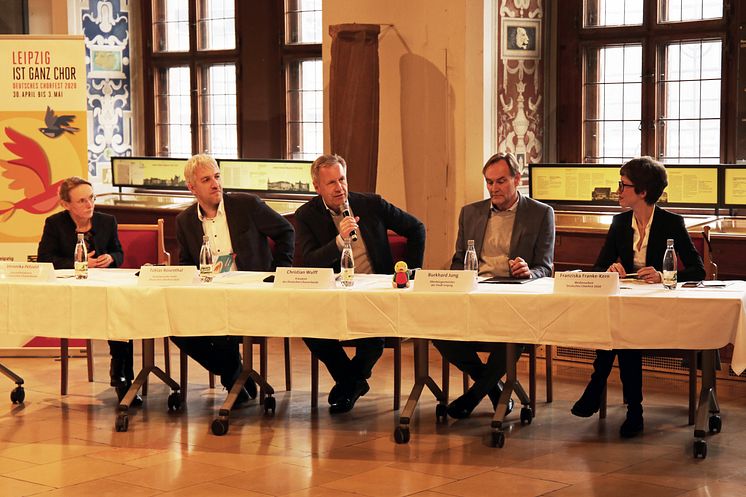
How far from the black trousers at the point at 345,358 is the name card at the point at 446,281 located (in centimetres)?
73

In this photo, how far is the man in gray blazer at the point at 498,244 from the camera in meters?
4.68

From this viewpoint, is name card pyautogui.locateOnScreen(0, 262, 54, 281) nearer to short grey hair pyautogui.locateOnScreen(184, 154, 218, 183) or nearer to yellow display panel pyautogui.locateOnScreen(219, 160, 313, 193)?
short grey hair pyautogui.locateOnScreen(184, 154, 218, 183)

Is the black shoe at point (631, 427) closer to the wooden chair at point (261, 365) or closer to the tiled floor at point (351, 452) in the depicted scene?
the tiled floor at point (351, 452)

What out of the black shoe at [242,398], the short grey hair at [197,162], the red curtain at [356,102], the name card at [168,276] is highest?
the red curtain at [356,102]

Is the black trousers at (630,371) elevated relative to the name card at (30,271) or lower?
lower

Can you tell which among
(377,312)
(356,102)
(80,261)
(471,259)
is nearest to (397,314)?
(377,312)

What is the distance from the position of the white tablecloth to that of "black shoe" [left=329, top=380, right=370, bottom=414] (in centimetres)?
55

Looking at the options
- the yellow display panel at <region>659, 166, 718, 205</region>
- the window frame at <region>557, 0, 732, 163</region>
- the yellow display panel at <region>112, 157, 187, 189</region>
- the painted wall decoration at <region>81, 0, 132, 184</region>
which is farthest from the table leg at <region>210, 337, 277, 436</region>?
the painted wall decoration at <region>81, 0, 132, 184</region>

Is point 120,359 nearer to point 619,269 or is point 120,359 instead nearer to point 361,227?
point 361,227

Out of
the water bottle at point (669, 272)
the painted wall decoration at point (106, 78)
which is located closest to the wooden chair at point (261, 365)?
the water bottle at point (669, 272)

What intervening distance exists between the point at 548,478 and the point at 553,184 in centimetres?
369

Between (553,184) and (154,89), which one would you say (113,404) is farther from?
(154,89)

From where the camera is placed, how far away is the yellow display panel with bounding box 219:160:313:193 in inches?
335

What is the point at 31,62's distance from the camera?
21.0 ft
